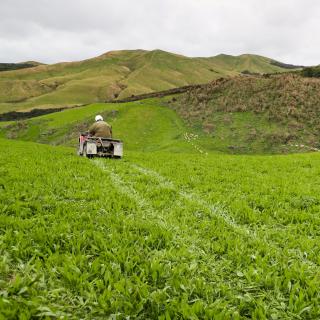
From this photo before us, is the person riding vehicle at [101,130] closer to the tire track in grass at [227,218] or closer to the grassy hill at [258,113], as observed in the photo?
the tire track in grass at [227,218]

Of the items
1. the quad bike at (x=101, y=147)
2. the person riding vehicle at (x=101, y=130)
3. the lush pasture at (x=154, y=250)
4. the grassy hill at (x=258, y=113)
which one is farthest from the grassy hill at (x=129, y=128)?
the lush pasture at (x=154, y=250)

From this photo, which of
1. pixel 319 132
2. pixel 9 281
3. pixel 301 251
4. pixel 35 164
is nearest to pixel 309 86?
pixel 319 132

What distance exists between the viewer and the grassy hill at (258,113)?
54344 mm

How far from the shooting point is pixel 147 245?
855 centimetres

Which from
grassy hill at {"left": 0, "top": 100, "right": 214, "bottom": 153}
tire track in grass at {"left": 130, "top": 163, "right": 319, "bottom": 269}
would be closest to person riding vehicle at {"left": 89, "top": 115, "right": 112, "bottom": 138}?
tire track in grass at {"left": 130, "top": 163, "right": 319, "bottom": 269}

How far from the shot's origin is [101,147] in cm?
2431

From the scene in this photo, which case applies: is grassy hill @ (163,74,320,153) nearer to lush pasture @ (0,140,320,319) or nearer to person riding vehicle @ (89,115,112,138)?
person riding vehicle @ (89,115,112,138)

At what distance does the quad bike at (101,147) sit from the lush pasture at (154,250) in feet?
29.2

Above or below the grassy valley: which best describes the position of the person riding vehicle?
above

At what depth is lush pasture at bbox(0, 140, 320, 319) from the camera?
6129mm

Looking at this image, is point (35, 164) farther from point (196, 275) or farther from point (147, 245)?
point (196, 275)

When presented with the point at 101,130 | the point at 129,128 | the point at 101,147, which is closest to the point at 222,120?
the point at 129,128

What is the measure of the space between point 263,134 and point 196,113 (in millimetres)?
15209

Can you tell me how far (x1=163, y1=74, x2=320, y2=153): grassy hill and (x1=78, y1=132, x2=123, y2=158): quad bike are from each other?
1249 inches
